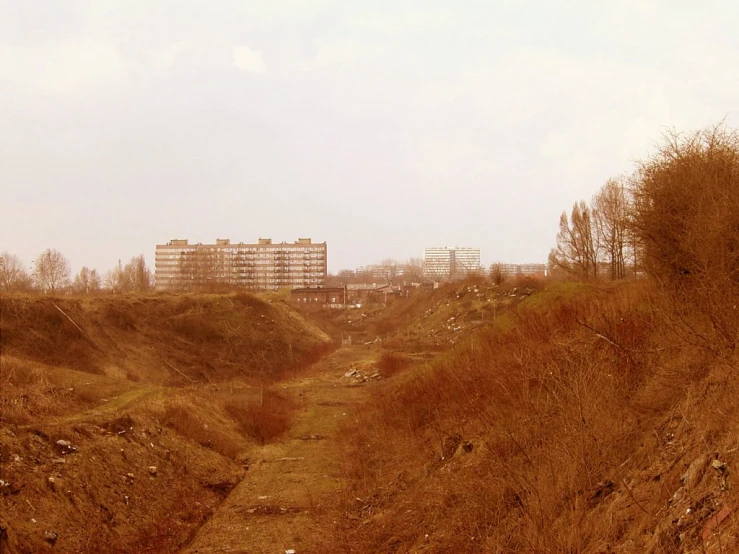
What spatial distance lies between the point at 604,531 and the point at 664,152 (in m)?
8.39

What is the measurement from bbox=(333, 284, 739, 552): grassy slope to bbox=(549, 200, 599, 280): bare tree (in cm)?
2825

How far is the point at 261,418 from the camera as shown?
1744cm

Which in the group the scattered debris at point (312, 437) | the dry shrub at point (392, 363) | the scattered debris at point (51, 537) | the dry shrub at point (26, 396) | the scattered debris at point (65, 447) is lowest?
the scattered debris at point (312, 437)

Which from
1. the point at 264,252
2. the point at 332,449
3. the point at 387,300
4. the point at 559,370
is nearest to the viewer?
the point at 559,370

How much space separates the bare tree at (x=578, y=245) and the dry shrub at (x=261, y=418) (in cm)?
2406

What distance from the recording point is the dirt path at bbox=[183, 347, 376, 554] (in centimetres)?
884

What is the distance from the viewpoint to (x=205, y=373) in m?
33.4

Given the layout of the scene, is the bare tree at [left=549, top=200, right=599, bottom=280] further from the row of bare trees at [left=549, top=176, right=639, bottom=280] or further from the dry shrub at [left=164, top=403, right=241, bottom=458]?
the dry shrub at [left=164, top=403, right=241, bottom=458]

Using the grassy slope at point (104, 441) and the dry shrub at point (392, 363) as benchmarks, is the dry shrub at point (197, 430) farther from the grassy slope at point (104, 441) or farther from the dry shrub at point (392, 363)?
the dry shrub at point (392, 363)

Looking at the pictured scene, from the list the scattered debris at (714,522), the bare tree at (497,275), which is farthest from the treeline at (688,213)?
the bare tree at (497,275)

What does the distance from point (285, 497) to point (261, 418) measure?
6722 mm

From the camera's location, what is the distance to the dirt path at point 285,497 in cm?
884

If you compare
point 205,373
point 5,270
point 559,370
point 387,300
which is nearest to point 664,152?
point 559,370

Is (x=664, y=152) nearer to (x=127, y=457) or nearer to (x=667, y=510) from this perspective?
(x=667, y=510)
